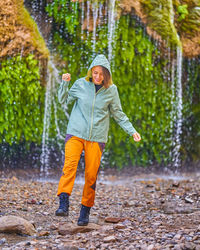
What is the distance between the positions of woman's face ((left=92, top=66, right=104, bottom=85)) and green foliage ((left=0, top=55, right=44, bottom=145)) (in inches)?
176

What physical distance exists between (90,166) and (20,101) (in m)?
4.86

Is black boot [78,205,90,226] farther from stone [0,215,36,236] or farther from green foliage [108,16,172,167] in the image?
green foliage [108,16,172,167]

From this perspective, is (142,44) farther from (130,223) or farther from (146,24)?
(130,223)

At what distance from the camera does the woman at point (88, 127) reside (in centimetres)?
385

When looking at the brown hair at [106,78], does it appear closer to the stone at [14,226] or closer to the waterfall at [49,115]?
the stone at [14,226]

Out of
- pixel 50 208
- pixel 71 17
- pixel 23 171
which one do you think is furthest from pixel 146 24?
pixel 50 208

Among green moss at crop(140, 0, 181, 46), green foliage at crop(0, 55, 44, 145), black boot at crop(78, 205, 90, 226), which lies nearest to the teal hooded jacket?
black boot at crop(78, 205, 90, 226)

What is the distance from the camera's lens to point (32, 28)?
8.49 m

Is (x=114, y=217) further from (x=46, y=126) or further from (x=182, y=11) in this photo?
(x=182, y=11)

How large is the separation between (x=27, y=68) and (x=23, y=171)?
7.39 feet

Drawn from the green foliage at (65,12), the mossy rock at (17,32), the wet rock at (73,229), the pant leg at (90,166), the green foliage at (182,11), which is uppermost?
the green foliage at (182,11)

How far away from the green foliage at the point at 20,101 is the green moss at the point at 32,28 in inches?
11.6

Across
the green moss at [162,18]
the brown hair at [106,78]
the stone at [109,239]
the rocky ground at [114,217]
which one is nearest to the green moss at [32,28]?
the green moss at [162,18]

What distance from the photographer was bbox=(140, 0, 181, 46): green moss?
9.42m
